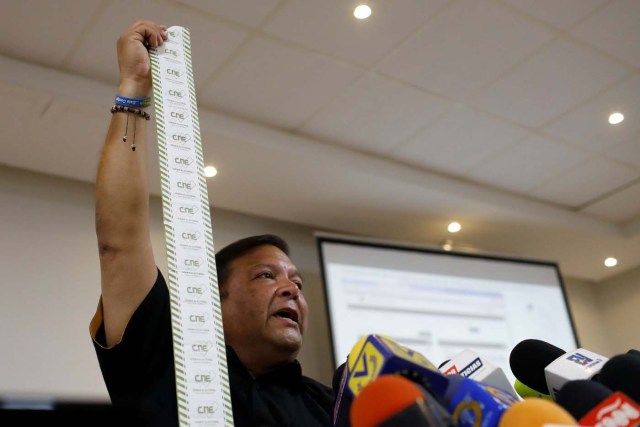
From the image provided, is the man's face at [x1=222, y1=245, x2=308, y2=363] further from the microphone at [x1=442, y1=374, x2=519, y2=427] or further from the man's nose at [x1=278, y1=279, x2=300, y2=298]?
the microphone at [x1=442, y1=374, x2=519, y2=427]

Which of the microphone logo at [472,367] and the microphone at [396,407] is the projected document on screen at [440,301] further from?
the microphone at [396,407]

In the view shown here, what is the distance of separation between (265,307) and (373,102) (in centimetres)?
233

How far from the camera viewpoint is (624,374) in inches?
35.6

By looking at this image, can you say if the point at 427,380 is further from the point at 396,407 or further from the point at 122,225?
the point at 122,225

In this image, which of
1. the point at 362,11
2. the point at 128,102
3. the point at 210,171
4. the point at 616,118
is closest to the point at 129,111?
the point at 128,102

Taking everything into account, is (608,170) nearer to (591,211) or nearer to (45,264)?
(591,211)

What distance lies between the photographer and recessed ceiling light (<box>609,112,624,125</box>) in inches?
170

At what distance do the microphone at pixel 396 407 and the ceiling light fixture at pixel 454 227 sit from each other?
4.48 metres

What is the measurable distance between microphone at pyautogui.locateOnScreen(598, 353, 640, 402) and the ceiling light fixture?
→ 13.8 ft

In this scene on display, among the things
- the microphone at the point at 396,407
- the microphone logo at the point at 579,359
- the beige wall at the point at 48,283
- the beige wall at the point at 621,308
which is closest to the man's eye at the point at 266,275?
the microphone logo at the point at 579,359

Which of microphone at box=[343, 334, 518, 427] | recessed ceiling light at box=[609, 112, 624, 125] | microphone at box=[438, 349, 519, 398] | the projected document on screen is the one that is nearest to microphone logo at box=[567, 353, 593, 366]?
microphone at box=[438, 349, 519, 398]

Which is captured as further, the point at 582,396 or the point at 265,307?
the point at 265,307

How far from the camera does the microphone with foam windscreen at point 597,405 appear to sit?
0.79m

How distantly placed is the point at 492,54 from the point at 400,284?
1.64 meters
